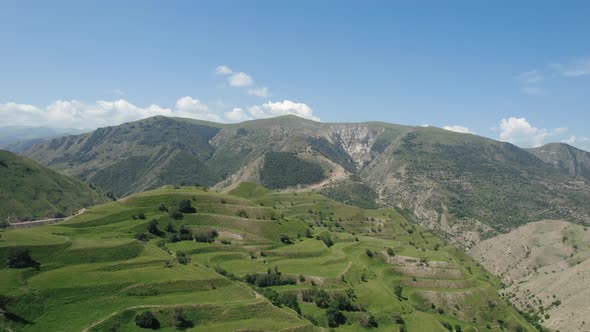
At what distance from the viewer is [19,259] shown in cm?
10456

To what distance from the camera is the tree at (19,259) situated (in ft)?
341

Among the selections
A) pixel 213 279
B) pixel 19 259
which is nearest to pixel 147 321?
pixel 213 279

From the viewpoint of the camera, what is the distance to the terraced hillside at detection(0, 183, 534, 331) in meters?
95.2

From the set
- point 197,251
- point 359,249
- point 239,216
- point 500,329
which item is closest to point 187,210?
point 239,216

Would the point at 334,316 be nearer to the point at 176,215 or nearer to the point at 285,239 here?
the point at 285,239

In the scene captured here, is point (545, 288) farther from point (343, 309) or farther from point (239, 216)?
point (239, 216)

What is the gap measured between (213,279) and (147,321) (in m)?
23.7

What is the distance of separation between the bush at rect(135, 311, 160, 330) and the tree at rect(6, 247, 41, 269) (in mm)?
35546

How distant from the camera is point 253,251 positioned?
165 meters

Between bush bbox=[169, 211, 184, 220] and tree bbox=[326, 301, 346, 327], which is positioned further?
bush bbox=[169, 211, 184, 220]

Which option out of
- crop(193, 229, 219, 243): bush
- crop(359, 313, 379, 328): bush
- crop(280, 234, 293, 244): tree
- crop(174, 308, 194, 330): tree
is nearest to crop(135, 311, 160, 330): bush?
crop(174, 308, 194, 330): tree

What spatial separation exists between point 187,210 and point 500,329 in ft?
441

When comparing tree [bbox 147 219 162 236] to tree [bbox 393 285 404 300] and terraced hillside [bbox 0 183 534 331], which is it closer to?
terraced hillside [bbox 0 183 534 331]

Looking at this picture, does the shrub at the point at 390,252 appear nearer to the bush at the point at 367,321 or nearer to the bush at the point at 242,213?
the bush at the point at 367,321
